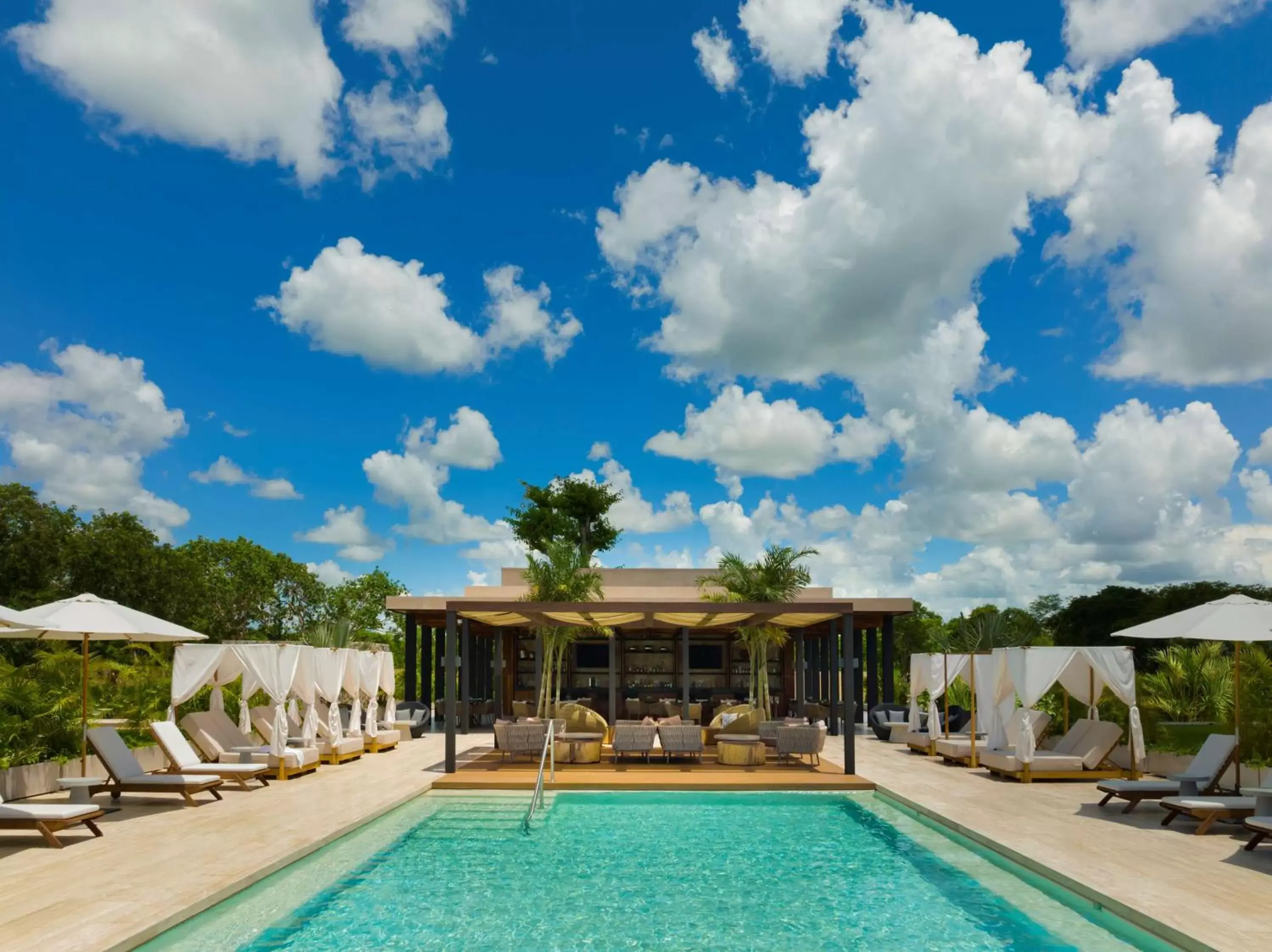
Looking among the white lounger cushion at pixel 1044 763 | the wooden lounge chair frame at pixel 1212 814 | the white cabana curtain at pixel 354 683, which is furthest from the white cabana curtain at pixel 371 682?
the wooden lounge chair frame at pixel 1212 814

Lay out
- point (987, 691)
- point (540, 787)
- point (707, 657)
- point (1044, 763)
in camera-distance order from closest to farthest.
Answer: point (540, 787) < point (1044, 763) < point (987, 691) < point (707, 657)

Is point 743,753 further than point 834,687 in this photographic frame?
No

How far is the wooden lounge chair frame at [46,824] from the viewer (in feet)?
29.6

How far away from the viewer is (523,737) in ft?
52.4

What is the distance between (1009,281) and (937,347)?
3.86 meters

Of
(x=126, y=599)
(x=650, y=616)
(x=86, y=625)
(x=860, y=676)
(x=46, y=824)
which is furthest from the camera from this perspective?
(x=126, y=599)

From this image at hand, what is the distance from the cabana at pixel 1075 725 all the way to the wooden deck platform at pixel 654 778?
7.42 ft

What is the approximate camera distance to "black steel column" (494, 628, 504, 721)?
26844 mm

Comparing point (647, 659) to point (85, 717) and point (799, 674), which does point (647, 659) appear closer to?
point (799, 674)

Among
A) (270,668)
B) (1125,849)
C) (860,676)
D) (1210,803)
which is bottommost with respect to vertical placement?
(1125,849)

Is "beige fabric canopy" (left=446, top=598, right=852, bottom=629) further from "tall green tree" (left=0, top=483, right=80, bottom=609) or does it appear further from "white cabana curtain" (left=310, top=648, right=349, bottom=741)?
"tall green tree" (left=0, top=483, right=80, bottom=609)

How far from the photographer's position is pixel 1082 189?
19.2 metres

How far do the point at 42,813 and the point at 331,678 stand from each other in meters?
8.18

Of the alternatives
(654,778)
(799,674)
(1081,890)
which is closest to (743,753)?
(654,778)
